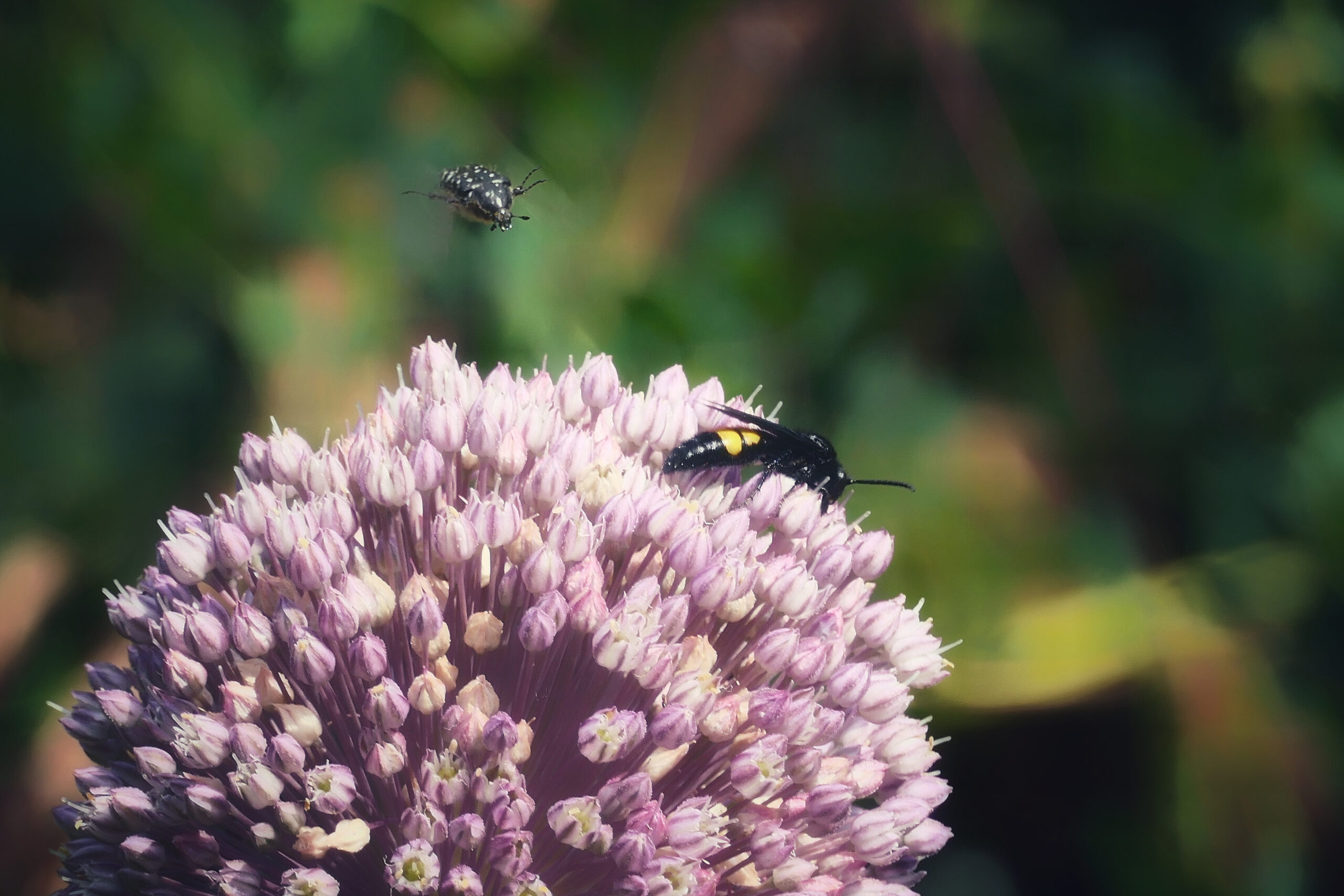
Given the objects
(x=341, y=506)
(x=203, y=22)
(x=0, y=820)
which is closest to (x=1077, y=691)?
(x=341, y=506)

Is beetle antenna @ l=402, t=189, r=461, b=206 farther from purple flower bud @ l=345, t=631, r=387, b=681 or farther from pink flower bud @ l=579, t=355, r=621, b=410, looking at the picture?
purple flower bud @ l=345, t=631, r=387, b=681

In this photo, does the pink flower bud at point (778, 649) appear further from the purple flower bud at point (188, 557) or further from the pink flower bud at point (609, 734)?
the purple flower bud at point (188, 557)

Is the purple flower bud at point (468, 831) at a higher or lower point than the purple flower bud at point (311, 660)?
lower

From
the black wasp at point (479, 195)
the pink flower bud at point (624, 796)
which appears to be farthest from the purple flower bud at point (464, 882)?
the black wasp at point (479, 195)

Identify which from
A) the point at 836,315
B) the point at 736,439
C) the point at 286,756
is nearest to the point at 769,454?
the point at 736,439

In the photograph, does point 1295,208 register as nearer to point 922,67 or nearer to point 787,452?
point 922,67

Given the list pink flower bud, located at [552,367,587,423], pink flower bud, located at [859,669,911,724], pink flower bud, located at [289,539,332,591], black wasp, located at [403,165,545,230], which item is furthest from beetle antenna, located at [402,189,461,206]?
pink flower bud, located at [859,669,911,724]

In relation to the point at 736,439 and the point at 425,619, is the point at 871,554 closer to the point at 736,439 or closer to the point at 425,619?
the point at 736,439
